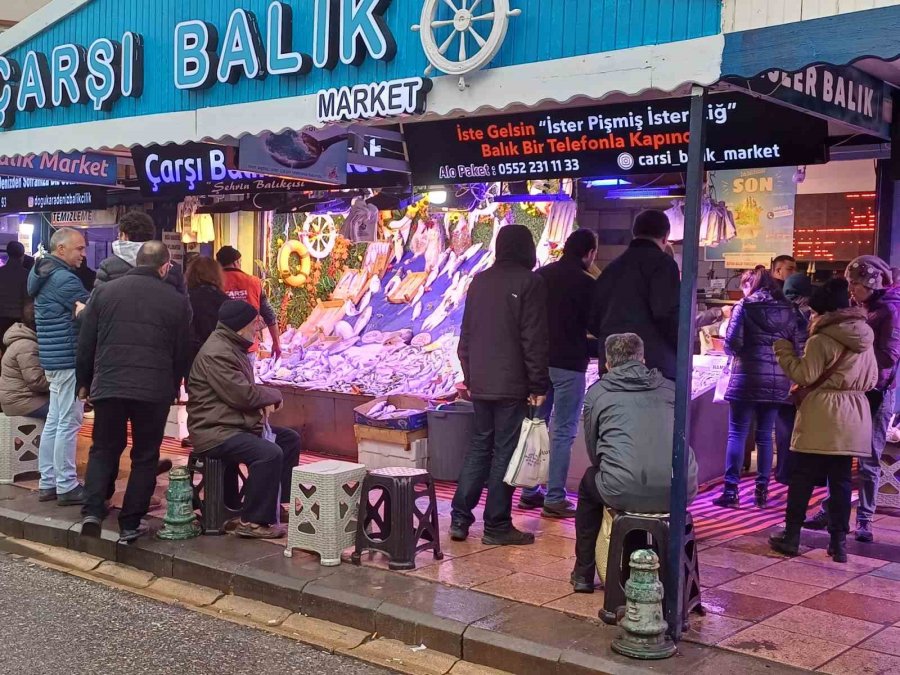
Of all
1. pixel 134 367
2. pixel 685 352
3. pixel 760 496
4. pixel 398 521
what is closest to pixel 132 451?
pixel 134 367

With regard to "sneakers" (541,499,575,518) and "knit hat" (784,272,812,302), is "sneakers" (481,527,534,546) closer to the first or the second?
"sneakers" (541,499,575,518)

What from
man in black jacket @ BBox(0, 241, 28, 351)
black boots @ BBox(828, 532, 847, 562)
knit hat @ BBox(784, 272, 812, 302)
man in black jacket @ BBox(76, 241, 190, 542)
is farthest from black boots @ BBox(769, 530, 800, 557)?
man in black jacket @ BBox(0, 241, 28, 351)

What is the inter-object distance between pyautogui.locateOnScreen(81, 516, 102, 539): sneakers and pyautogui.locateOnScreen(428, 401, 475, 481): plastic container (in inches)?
115

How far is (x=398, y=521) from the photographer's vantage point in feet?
21.4

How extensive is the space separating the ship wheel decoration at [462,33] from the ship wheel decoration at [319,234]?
5455mm

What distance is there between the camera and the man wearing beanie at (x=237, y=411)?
7031 millimetres

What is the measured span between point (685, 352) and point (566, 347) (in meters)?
2.54

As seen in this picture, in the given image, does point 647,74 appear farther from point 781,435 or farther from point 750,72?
point 781,435

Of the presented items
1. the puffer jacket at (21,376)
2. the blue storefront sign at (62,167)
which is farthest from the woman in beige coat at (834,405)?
the blue storefront sign at (62,167)

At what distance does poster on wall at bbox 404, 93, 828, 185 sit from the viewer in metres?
7.62

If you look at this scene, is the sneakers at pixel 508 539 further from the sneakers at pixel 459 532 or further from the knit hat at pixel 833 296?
the knit hat at pixel 833 296

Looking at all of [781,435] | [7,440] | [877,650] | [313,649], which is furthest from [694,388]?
[7,440]

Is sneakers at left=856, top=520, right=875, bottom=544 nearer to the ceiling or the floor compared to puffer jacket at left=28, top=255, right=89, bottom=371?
nearer to the floor

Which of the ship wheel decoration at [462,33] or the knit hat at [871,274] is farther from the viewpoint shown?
the knit hat at [871,274]
